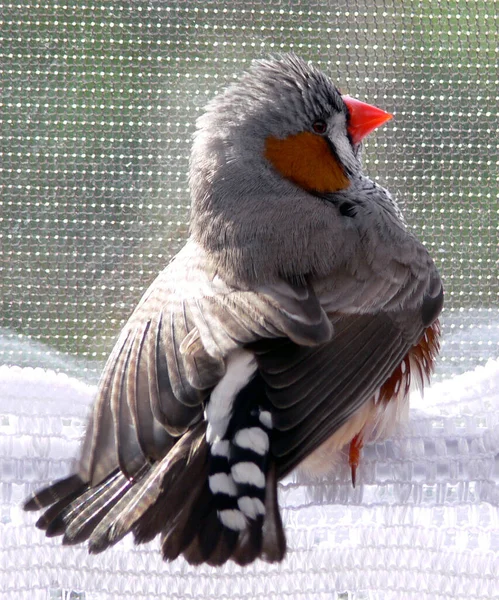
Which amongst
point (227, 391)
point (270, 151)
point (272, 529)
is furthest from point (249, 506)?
point (270, 151)

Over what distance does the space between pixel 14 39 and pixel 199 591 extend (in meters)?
1.10

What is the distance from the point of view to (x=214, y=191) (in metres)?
1.68

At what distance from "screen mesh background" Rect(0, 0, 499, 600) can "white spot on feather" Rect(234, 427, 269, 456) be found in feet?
2.05

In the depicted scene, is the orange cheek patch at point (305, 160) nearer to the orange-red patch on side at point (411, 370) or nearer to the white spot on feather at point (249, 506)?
the orange-red patch on side at point (411, 370)

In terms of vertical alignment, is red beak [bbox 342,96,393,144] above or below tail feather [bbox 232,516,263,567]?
above

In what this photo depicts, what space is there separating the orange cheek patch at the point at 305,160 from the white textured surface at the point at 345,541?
60 cm

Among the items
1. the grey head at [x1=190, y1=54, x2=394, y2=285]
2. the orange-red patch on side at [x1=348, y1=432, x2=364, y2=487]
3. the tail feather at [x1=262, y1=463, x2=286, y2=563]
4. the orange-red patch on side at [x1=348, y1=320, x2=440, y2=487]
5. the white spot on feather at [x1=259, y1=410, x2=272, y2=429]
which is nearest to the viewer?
the tail feather at [x1=262, y1=463, x2=286, y2=563]

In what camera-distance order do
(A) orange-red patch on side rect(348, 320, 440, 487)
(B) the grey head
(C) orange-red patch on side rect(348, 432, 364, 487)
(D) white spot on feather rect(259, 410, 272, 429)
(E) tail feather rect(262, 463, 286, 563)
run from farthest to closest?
1. (B) the grey head
2. (A) orange-red patch on side rect(348, 320, 440, 487)
3. (C) orange-red patch on side rect(348, 432, 364, 487)
4. (D) white spot on feather rect(259, 410, 272, 429)
5. (E) tail feather rect(262, 463, 286, 563)

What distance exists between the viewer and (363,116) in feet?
5.56

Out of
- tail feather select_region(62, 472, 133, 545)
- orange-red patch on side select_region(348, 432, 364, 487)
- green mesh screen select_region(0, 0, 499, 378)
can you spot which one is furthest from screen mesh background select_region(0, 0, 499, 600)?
tail feather select_region(62, 472, 133, 545)

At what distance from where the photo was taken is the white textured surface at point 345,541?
1267 millimetres

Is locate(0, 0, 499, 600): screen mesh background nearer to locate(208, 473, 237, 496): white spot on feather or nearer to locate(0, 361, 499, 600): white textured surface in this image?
locate(0, 361, 499, 600): white textured surface

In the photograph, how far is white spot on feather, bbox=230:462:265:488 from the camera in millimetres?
1180

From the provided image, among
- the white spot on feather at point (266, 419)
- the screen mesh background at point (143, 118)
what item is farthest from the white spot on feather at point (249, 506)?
the screen mesh background at point (143, 118)
